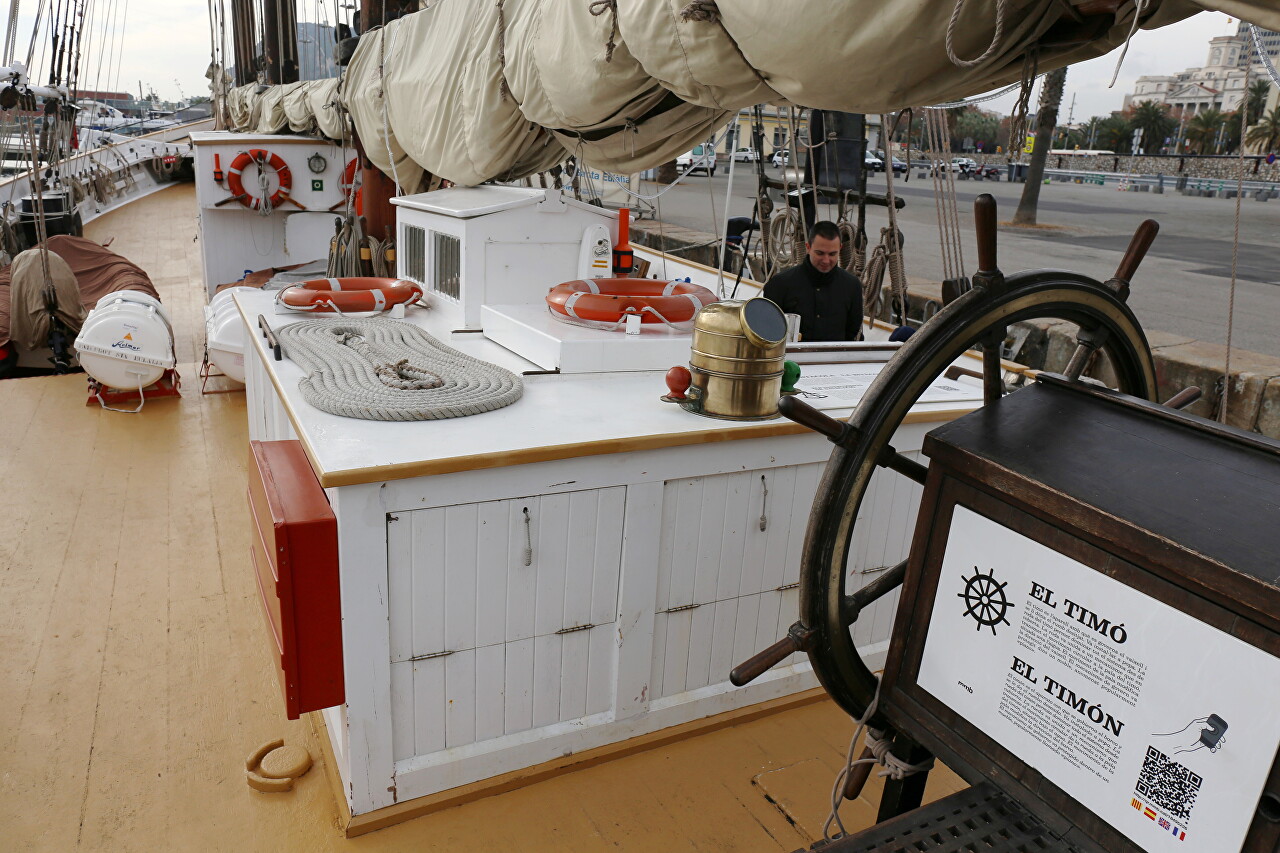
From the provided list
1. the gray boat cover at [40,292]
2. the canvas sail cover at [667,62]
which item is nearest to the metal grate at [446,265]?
the canvas sail cover at [667,62]

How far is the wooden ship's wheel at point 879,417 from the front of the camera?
53.1 inches

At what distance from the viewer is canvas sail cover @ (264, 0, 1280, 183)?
1.53 meters

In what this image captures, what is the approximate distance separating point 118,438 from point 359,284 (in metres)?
2.06

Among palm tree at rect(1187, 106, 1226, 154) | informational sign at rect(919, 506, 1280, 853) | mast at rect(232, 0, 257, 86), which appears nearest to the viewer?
informational sign at rect(919, 506, 1280, 853)

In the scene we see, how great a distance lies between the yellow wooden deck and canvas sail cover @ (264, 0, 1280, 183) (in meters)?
1.98

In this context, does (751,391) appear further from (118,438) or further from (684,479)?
(118,438)

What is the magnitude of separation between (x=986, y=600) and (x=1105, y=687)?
20 centimetres

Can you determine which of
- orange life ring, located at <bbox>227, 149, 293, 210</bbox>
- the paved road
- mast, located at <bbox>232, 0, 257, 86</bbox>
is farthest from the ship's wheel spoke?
mast, located at <bbox>232, 0, 257, 86</bbox>

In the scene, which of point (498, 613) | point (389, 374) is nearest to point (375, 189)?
point (389, 374)

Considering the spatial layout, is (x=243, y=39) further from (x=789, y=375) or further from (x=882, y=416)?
(x=882, y=416)

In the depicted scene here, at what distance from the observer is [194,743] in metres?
2.73

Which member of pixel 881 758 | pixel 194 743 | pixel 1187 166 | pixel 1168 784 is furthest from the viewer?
pixel 1187 166

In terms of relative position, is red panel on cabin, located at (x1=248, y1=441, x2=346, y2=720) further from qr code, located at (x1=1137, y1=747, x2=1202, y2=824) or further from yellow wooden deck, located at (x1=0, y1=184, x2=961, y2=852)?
qr code, located at (x1=1137, y1=747, x2=1202, y2=824)

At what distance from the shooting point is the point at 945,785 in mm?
2844
